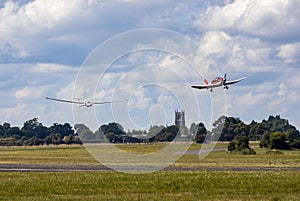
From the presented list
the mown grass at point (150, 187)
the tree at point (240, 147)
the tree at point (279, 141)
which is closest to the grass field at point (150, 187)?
the mown grass at point (150, 187)

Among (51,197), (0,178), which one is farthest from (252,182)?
(0,178)

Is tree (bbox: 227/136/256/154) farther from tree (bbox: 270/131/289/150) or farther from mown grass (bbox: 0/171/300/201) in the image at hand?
mown grass (bbox: 0/171/300/201)

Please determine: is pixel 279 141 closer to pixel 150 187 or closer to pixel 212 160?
pixel 212 160

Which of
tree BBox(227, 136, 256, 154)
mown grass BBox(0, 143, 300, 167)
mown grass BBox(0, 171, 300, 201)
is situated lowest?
mown grass BBox(0, 171, 300, 201)

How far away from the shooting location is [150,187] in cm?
4844

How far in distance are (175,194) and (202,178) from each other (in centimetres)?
1221

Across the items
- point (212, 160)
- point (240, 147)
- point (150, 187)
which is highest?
point (240, 147)

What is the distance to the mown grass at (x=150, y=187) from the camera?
42250 mm

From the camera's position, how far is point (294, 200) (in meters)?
39.2

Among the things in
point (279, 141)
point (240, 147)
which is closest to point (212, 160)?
point (240, 147)

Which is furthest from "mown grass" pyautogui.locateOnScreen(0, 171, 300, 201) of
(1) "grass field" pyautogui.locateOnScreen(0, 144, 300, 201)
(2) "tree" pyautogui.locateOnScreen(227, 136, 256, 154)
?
(2) "tree" pyautogui.locateOnScreen(227, 136, 256, 154)

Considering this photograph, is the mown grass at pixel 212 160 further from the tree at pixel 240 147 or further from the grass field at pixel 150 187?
Result: the grass field at pixel 150 187

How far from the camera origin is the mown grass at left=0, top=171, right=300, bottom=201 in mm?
42250

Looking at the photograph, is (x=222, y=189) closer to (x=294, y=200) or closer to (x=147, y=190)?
(x=147, y=190)
